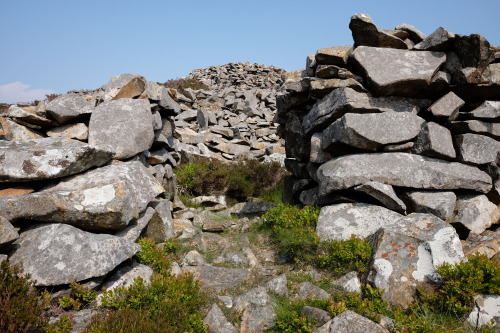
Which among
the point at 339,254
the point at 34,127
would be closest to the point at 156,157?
the point at 34,127

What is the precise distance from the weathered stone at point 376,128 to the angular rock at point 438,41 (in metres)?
1.96

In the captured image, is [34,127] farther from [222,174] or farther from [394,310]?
[394,310]

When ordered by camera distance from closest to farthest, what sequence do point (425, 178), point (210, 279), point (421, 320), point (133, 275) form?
point (421, 320), point (133, 275), point (210, 279), point (425, 178)

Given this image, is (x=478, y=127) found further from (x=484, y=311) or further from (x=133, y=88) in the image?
(x=133, y=88)

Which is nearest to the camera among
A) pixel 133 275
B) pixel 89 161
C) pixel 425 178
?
pixel 133 275

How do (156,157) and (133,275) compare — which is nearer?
(133,275)

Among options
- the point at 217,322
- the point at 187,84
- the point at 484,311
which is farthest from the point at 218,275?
the point at 187,84

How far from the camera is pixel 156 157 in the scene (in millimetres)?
10844

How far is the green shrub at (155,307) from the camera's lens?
185 inches

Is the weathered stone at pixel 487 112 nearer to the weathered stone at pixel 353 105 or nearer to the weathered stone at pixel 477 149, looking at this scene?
the weathered stone at pixel 477 149

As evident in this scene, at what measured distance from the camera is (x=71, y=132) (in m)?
8.67

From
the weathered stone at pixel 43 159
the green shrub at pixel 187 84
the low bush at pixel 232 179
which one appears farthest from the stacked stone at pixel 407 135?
the green shrub at pixel 187 84

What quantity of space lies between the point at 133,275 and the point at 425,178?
656 centimetres

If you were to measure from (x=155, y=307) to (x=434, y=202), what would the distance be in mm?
6271
